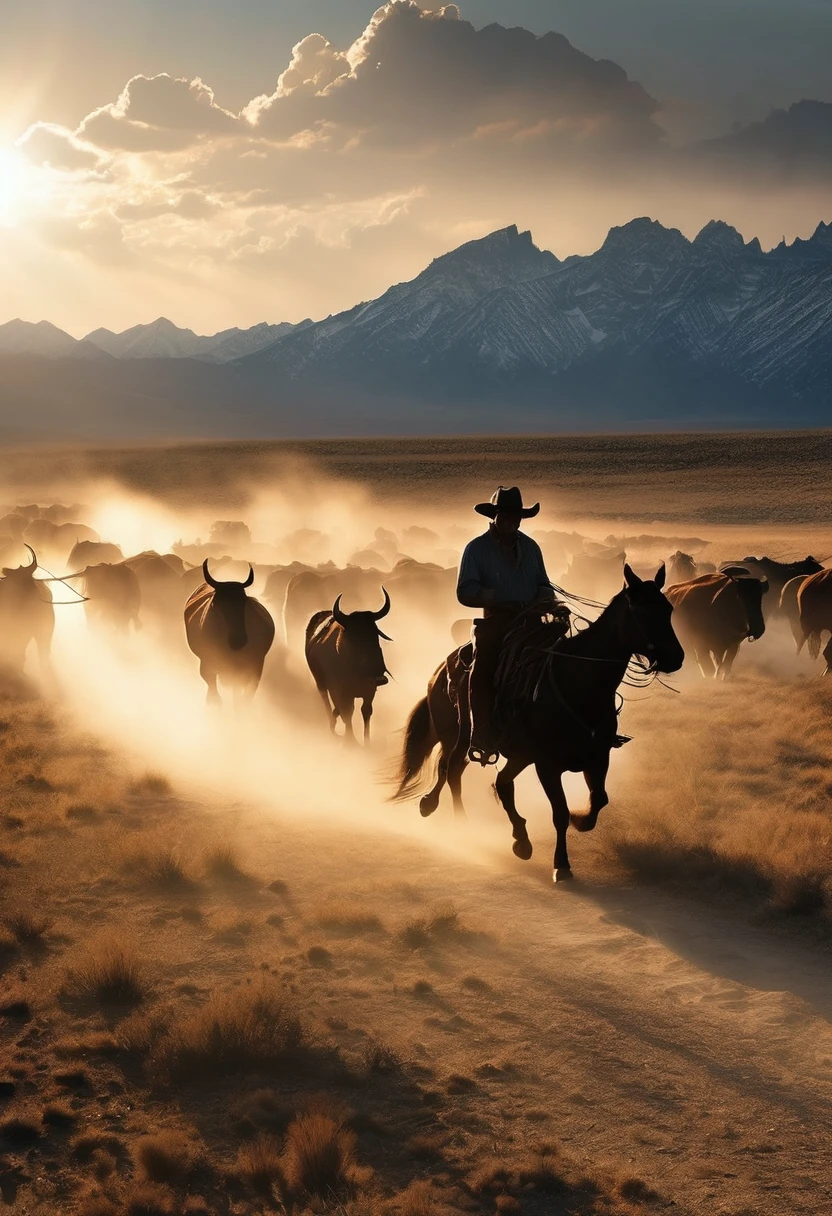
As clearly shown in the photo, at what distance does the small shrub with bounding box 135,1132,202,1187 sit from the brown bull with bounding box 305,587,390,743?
954cm

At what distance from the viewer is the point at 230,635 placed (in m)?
17.1

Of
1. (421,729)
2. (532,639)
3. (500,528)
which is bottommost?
(421,729)

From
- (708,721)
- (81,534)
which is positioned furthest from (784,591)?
(81,534)

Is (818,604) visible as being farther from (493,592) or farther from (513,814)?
(493,592)

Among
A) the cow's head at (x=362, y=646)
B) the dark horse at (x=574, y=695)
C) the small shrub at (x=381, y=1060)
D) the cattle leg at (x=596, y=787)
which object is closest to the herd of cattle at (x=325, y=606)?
the cow's head at (x=362, y=646)

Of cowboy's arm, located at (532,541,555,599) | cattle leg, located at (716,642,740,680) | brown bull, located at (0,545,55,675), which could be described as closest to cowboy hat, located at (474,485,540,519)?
cowboy's arm, located at (532,541,555,599)

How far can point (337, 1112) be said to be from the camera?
22.2 ft

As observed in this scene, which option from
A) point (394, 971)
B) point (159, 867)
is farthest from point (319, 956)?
point (159, 867)

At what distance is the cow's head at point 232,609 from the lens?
17094 millimetres

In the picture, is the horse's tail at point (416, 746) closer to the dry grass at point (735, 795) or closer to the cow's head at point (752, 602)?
the dry grass at point (735, 795)

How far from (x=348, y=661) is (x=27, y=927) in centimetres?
726

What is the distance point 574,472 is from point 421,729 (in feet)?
282

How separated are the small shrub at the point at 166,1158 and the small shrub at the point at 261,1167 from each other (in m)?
0.27

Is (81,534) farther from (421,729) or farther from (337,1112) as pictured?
(337,1112)
